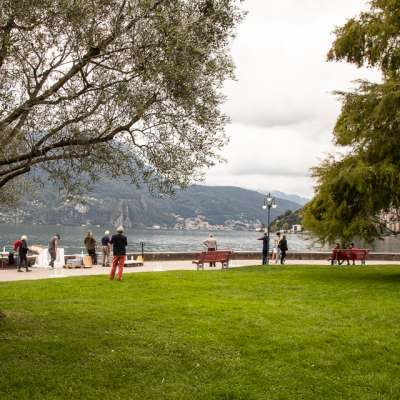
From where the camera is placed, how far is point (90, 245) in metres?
29.3

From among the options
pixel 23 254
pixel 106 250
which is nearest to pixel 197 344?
pixel 23 254

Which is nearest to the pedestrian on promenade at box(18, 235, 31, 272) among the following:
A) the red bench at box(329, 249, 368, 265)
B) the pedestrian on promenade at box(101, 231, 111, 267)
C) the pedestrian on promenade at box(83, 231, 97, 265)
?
the pedestrian on promenade at box(83, 231, 97, 265)

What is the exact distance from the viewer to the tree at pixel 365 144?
19.1 metres

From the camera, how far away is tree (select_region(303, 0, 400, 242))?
751 inches

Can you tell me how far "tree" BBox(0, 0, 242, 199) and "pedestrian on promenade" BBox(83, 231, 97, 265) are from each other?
17569 millimetres

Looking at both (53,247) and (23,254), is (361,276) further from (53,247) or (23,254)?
(23,254)

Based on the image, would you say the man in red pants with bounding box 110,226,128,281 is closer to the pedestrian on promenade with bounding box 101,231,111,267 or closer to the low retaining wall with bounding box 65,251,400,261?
the pedestrian on promenade with bounding box 101,231,111,267

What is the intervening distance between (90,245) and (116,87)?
65.5ft

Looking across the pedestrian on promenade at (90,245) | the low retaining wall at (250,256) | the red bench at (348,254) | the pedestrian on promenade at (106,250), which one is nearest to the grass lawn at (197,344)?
the pedestrian on promenade at (106,250)

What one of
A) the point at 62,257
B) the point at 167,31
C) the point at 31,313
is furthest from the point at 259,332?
the point at 62,257

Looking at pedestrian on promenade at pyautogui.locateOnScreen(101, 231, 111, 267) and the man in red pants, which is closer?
the man in red pants

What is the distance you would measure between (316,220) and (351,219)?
169cm

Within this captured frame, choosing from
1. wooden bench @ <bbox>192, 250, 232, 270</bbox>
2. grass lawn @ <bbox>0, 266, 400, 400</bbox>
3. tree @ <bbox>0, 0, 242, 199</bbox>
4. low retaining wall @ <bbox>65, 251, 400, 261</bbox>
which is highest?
tree @ <bbox>0, 0, 242, 199</bbox>

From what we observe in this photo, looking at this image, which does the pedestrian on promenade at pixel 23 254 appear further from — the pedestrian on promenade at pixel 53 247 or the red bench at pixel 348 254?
the red bench at pixel 348 254
